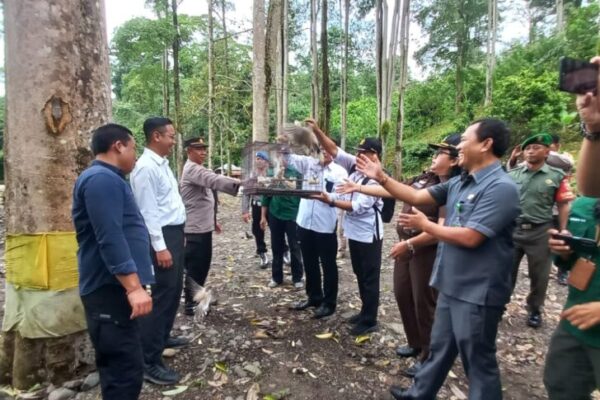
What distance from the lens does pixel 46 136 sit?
118 inches

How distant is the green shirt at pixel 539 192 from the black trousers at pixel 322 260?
2.27 m

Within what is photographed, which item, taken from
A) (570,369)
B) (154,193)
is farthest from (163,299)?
A: (570,369)

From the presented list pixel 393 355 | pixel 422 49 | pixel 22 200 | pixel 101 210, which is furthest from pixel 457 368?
pixel 422 49

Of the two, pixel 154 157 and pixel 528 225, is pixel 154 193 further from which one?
pixel 528 225

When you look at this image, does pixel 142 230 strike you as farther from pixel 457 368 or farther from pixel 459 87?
pixel 459 87

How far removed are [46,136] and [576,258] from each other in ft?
12.2

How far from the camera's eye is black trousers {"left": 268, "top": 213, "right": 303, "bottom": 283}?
5.96 metres

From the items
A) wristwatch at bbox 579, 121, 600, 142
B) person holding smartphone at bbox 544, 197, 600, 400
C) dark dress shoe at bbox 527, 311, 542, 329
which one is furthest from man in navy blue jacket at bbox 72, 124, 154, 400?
dark dress shoe at bbox 527, 311, 542, 329

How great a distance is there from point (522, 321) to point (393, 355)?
202cm

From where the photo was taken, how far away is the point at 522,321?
4730mm

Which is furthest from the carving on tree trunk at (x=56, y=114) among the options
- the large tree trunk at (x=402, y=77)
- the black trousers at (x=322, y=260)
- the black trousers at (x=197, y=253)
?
the large tree trunk at (x=402, y=77)

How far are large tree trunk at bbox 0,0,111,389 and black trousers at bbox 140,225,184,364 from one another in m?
0.55

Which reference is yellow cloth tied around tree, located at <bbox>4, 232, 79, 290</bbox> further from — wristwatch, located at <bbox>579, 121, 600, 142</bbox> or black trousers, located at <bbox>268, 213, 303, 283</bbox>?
wristwatch, located at <bbox>579, 121, 600, 142</bbox>

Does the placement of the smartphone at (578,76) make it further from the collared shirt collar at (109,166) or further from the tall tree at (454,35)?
the tall tree at (454,35)
